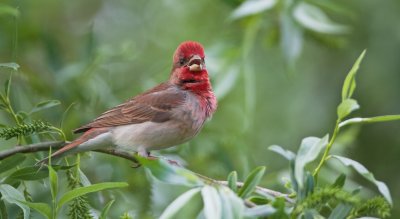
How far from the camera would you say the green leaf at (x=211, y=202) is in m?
2.39

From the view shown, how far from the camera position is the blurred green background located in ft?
16.2

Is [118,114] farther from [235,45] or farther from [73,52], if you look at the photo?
[73,52]

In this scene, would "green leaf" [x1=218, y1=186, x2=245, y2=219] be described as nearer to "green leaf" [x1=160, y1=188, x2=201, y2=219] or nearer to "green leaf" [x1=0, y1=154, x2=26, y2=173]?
"green leaf" [x1=160, y1=188, x2=201, y2=219]

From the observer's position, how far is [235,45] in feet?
17.1

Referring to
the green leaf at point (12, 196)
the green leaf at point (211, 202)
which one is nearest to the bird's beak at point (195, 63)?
the green leaf at point (12, 196)

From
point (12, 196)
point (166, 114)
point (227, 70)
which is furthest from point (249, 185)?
point (227, 70)

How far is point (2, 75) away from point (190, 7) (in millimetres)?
2121

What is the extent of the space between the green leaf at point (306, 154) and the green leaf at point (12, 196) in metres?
0.97

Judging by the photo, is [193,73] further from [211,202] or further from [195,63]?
[211,202]

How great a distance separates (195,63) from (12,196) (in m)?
1.79

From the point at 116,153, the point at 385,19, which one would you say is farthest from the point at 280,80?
the point at 116,153

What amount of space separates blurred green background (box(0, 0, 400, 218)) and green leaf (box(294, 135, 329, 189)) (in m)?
1.28

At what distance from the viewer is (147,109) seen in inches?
173

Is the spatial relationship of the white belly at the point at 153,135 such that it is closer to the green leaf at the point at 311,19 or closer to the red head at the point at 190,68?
the red head at the point at 190,68
